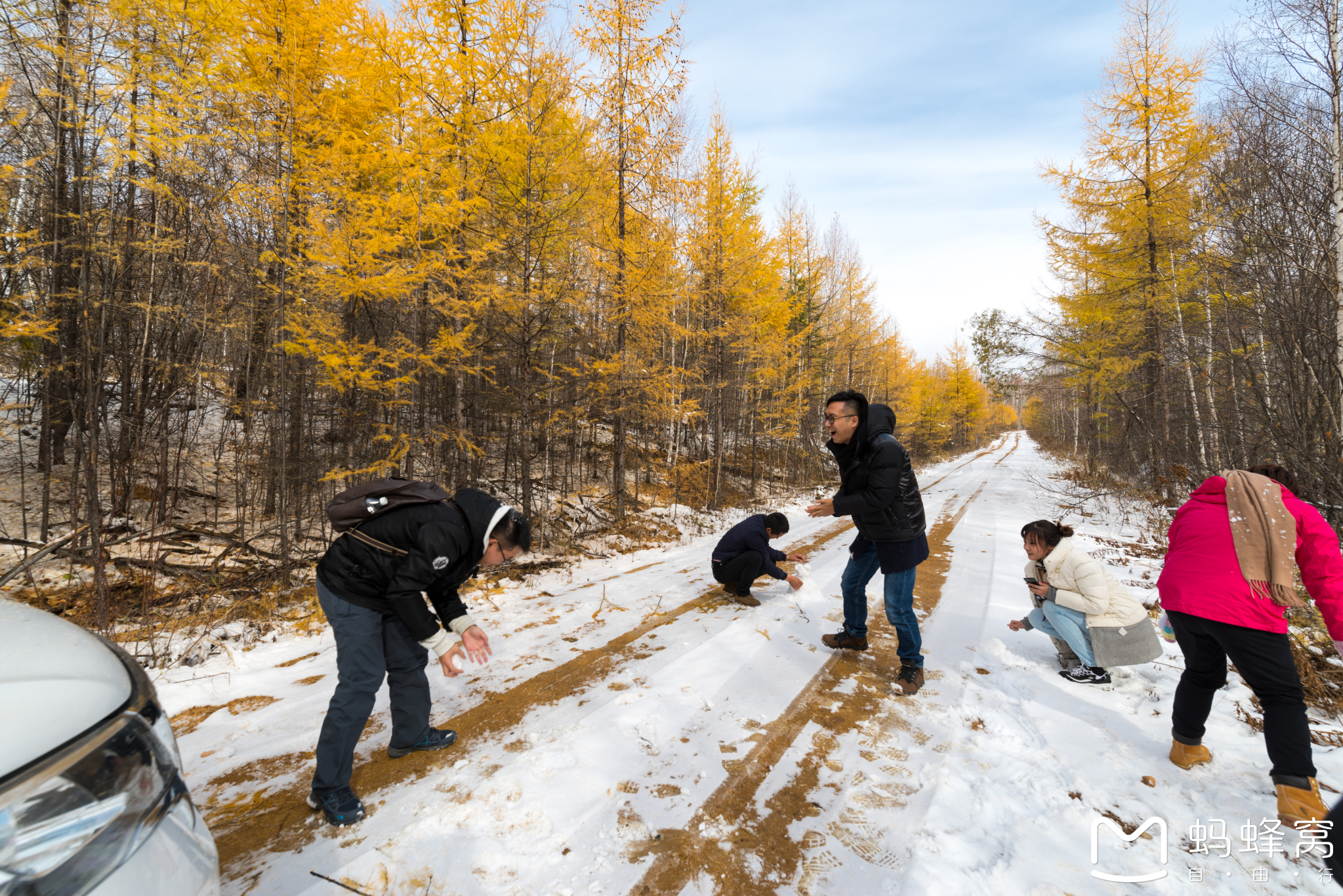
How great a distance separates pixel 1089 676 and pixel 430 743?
494 centimetres

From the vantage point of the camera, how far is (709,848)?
7.81 feet

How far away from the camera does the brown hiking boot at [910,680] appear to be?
150 inches

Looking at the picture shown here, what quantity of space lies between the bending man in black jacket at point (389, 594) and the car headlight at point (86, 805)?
1.32 meters

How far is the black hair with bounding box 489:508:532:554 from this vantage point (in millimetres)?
2854

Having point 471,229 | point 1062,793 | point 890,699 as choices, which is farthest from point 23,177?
point 1062,793

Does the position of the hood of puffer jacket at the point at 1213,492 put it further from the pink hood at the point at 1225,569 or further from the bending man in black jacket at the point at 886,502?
the bending man in black jacket at the point at 886,502

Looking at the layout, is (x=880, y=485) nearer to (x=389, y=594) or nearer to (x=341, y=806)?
(x=389, y=594)

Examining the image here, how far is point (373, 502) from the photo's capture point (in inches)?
108

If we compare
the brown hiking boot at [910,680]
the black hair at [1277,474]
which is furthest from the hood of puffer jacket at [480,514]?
the black hair at [1277,474]

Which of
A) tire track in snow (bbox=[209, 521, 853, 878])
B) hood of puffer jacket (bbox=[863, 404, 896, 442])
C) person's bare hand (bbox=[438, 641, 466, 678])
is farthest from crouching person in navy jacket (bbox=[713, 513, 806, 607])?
person's bare hand (bbox=[438, 641, 466, 678])

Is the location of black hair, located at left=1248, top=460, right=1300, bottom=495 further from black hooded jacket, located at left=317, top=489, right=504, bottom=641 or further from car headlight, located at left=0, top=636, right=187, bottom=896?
car headlight, located at left=0, top=636, right=187, bottom=896

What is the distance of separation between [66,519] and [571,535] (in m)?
8.14

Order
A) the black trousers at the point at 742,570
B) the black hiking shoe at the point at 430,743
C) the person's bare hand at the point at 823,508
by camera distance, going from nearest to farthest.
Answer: the black hiking shoe at the point at 430,743 → the person's bare hand at the point at 823,508 → the black trousers at the point at 742,570

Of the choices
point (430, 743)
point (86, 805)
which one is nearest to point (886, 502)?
point (430, 743)
